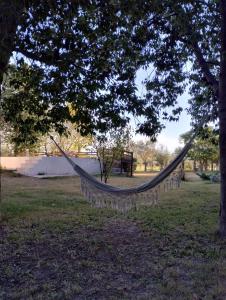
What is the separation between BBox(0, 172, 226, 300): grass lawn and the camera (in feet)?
7.63

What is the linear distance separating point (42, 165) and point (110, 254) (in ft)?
34.1

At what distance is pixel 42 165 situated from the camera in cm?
1320

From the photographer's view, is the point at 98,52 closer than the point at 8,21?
No

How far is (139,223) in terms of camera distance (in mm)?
4559

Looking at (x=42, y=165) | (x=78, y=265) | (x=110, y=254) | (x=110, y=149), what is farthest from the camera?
(x=42, y=165)

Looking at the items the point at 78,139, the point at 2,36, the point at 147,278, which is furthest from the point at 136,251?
the point at 78,139

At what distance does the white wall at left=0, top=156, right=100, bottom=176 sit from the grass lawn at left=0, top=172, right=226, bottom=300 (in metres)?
7.64

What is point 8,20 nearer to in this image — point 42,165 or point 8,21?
point 8,21

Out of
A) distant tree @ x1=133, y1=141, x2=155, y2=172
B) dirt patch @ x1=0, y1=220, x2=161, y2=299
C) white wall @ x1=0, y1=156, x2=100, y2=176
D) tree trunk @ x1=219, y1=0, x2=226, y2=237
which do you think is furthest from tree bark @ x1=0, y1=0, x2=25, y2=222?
distant tree @ x1=133, y1=141, x2=155, y2=172

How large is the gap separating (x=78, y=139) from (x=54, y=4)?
1327cm

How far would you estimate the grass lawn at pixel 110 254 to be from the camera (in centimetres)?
233

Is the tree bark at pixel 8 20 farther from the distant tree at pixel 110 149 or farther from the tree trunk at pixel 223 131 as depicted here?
the distant tree at pixel 110 149

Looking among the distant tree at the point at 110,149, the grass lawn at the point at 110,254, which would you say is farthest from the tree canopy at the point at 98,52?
Result: the distant tree at the point at 110,149

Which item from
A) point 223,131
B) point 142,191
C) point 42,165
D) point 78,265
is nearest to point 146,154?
point 42,165
